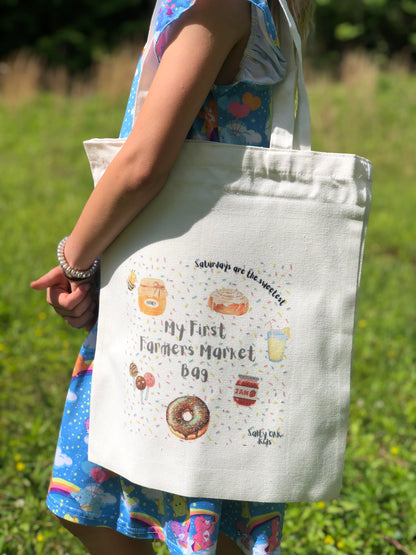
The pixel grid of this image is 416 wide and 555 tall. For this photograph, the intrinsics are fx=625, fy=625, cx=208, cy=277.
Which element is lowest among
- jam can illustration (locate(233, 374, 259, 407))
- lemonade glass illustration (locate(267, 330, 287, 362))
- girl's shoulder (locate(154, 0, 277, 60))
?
jam can illustration (locate(233, 374, 259, 407))

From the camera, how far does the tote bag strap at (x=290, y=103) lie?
117cm

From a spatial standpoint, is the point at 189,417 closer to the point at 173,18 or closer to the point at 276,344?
the point at 276,344

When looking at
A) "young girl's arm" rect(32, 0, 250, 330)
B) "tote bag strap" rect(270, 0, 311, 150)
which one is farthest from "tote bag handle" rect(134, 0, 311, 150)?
"young girl's arm" rect(32, 0, 250, 330)

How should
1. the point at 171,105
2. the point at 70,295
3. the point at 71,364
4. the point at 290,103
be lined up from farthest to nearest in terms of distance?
the point at 71,364
the point at 70,295
the point at 290,103
the point at 171,105

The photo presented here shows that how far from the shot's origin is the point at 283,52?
1.21 metres

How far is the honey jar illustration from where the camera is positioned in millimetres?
1137

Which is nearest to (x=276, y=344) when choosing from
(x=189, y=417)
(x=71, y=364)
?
(x=189, y=417)

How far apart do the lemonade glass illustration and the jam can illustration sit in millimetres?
54

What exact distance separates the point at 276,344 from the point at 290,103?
0.46 meters

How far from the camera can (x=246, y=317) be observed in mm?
1134

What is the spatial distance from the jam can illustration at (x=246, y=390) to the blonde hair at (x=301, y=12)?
694 millimetres

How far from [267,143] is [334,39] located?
19.0 metres

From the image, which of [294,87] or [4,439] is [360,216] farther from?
[4,439]

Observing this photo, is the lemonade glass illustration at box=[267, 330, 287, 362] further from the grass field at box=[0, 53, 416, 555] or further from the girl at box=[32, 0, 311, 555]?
the grass field at box=[0, 53, 416, 555]
